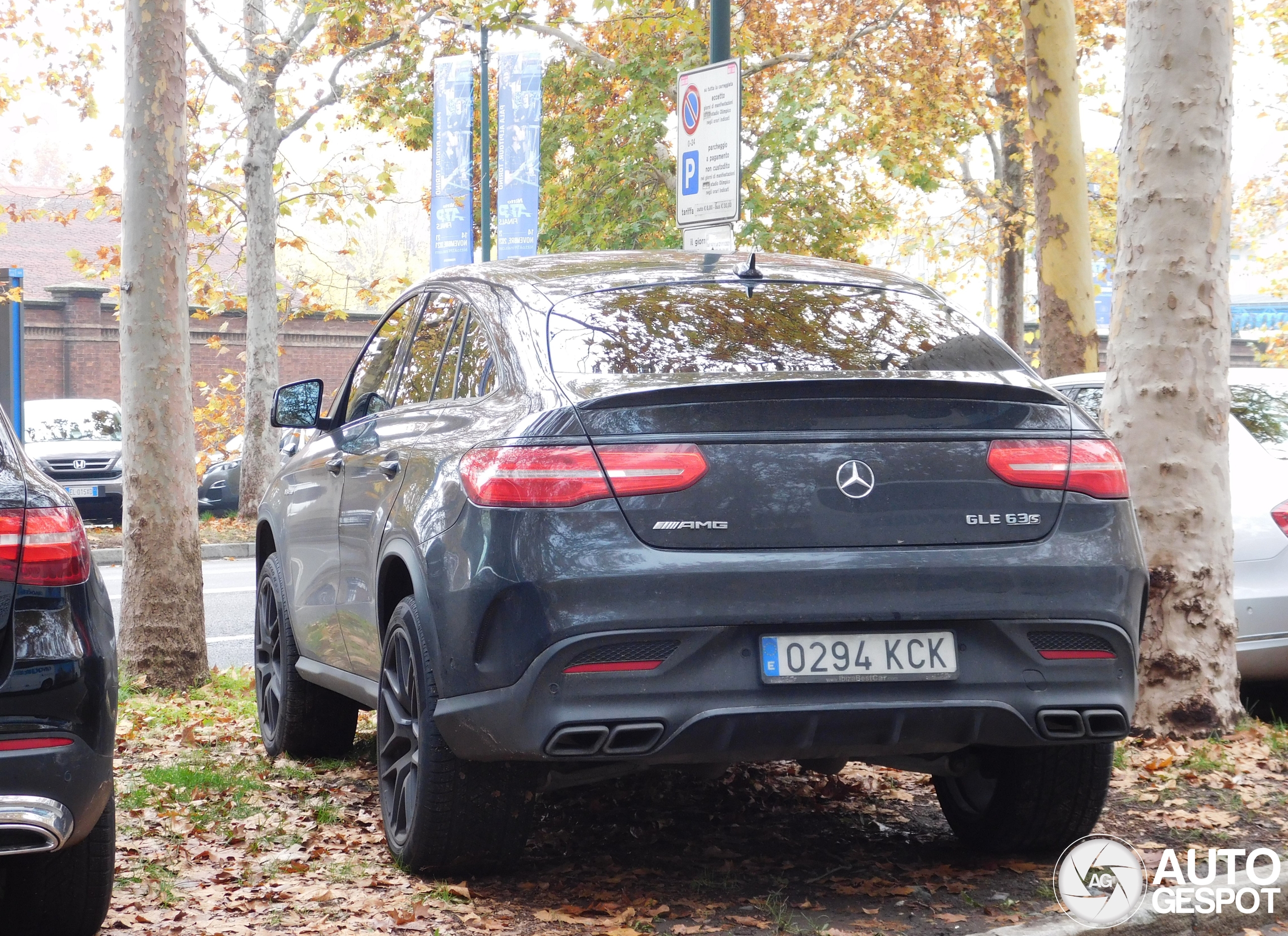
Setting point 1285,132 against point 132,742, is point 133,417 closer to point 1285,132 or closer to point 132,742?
point 132,742

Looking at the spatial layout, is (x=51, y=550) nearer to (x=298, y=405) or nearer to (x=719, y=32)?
(x=298, y=405)

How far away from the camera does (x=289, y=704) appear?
613cm

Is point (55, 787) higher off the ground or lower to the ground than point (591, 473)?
lower

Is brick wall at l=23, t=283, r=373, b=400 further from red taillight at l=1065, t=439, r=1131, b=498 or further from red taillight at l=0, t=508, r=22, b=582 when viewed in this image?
red taillight at l=0, t=508, r=22, b=582

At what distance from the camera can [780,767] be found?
19.7 ft

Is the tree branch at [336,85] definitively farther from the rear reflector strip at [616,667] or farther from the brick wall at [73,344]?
the rear reflector strip at [616,667]

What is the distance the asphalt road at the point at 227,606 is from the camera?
11445 mm

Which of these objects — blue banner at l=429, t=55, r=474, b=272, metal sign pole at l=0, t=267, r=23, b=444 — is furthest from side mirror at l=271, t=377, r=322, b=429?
blue banner at l=429, t=55, r=474, b=272

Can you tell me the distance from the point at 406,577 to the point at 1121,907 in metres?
2.16

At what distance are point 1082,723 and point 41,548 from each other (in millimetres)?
2529

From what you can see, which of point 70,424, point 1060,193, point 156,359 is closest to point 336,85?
point 70,424

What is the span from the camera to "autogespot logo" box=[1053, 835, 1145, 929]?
389 cm

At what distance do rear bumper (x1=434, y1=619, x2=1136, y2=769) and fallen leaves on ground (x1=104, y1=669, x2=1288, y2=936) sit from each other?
1.54ft

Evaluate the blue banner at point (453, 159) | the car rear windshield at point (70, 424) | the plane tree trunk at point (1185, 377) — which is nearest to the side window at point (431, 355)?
the plane tree trunk at point (1185, 377)
